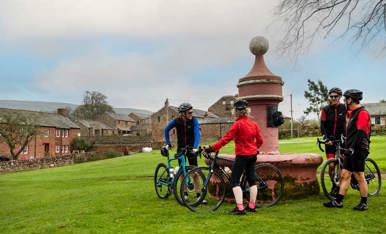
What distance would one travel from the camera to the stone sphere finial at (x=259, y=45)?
9.70m

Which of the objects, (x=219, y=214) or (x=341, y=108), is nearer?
(x=219, y=214)

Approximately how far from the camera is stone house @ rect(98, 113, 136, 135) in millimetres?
103125

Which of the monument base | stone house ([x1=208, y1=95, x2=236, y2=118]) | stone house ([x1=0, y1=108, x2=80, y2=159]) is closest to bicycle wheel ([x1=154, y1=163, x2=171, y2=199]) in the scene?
the monument base

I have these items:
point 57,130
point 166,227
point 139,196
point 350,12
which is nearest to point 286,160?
point 166,227

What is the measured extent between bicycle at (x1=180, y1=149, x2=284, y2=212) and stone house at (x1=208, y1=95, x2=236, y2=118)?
81.9 metres

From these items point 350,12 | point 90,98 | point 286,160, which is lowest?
point 286,160

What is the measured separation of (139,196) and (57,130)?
5794 cm

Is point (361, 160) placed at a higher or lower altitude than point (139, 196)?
higher

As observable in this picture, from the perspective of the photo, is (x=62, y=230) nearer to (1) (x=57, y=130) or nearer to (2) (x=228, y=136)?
(2) (x=228, y=136)

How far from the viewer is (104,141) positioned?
224ft

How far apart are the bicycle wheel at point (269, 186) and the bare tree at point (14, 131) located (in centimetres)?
4590

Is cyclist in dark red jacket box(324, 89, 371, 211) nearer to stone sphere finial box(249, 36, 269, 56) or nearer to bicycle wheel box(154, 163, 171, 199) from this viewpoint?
stone sphere finial box(249, 36, 269, 56)

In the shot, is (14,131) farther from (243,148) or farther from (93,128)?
(243,148)

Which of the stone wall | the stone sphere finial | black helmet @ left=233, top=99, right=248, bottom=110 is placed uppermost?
the stone sphere finial
